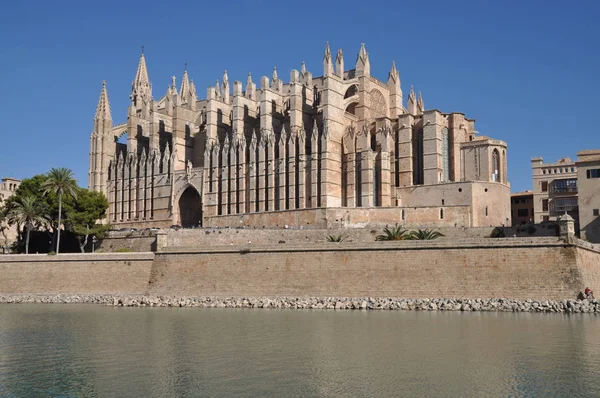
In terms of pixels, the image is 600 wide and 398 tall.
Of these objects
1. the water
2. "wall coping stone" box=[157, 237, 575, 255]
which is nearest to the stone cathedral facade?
"wall coping stone" box=[157, 237, 575, 255]

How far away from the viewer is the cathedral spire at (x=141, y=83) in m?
77.1

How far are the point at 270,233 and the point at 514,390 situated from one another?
84.8 feet

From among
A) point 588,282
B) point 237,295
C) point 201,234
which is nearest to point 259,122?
point 201,234

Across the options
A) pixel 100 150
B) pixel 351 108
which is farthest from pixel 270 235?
pixel 100 150

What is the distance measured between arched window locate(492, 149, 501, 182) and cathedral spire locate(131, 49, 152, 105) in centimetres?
4405

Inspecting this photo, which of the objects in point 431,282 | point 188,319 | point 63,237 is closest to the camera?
point 188,319

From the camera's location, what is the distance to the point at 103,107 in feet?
199

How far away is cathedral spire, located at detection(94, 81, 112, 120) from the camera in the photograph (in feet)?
198

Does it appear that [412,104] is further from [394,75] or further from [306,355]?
[306,355]

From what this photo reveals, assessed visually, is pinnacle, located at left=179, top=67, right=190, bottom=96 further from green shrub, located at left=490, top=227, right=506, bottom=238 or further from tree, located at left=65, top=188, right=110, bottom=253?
green shrub, located at left=490, top=227, right=506, bottom=238

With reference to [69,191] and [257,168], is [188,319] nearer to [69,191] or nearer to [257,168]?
[69,191]

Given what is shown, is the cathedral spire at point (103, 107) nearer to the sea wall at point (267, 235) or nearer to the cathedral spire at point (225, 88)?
the cathedral spire at point (225, 88)

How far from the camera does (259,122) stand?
54.5 m

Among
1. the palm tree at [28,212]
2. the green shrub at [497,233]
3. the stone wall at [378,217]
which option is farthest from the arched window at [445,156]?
the palm tree at [28,212]
